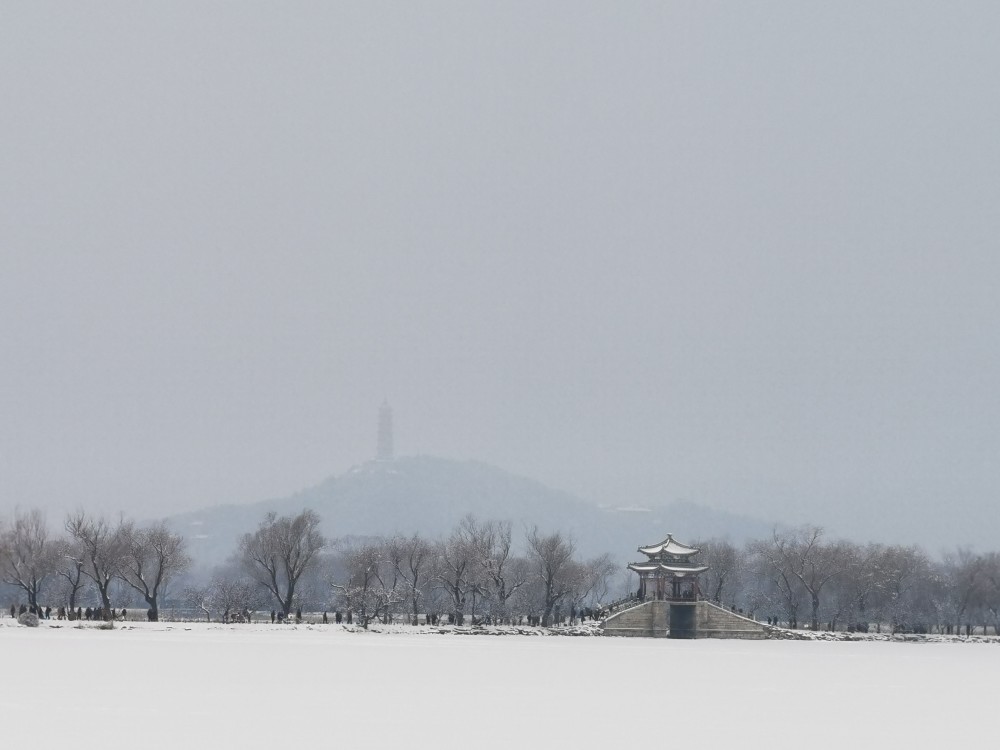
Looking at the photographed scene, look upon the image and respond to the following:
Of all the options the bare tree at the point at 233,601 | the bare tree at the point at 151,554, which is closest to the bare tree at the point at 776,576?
the bare tree at the point at 233,601

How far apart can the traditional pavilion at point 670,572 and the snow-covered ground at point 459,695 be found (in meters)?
20.3

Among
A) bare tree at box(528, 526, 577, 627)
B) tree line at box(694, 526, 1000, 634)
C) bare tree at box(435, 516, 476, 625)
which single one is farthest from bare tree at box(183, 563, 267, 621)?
tree line at box(694, 526, 1000, 634)

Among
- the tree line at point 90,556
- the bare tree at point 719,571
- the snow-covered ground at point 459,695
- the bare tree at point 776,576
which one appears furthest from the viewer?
the bare tree at point 719,571

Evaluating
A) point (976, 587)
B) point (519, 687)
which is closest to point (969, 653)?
point (976, 587)

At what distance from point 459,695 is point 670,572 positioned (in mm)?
53443

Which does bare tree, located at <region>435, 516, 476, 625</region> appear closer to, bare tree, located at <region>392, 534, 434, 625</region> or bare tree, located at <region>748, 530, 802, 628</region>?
bare tree, located at <region>392, 534, 434, 625</region>

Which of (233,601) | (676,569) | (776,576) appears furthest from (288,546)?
(776,576)

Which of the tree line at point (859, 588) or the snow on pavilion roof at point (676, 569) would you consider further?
the tree line at point (859, 588)

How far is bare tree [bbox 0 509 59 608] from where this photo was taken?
89.0m

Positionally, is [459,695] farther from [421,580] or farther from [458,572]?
[421,580]

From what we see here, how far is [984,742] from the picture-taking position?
3588cm

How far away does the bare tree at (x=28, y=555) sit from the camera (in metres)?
89.0

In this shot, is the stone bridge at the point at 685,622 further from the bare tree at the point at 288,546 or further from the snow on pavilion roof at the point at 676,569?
the bare tree at the point at 288,546

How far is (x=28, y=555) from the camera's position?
95.6m
